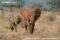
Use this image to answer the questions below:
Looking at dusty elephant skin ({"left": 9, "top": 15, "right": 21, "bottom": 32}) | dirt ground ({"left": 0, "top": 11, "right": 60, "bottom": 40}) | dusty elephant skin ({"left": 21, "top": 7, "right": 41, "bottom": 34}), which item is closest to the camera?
dusty elephant skin ({"left": 21, "top": 7, "right": 41, "bottom": 34})

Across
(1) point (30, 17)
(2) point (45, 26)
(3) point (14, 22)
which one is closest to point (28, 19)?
(1) point (30, 17)

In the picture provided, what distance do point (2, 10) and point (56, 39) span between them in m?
2.74

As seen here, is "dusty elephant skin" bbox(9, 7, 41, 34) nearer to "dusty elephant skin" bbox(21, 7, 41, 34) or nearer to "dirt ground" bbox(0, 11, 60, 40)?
"dusty elephant skin" bbox(21, 7, 41, 34)

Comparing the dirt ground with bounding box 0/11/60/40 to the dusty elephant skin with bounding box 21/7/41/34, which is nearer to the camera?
the dusty elephant skin with bounding box 21/7/41/34

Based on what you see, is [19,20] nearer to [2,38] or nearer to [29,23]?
[29,23]

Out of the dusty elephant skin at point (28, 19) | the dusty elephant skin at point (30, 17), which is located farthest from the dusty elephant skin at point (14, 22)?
the dusty elephant skin at point (30, 17)

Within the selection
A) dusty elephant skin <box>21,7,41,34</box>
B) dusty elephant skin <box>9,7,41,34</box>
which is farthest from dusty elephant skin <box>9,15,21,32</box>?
dusty elephant skin <box>21,7,41,34</box>

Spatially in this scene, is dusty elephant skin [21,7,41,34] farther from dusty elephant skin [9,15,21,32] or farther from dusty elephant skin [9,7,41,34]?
dusty elephant skin [9,15,21,32]

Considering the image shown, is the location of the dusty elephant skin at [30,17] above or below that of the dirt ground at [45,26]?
above

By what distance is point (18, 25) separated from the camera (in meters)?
4.37

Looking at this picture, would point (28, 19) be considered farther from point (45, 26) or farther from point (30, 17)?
point (45, 26)

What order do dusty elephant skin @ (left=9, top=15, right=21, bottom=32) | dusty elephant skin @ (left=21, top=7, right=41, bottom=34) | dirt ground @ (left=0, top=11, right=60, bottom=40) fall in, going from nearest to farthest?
dusty elephant skin @ (left=21, top=7, right=41, bottom=34) → dirt ground @ (left=0, top=11, right=60, bottom=40) → dusty elephant skin @ (left=9, top=15, right=21, bottom=32)

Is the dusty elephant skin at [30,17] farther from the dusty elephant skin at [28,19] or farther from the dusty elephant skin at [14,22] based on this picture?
the dusty elephant skin at [14,22]

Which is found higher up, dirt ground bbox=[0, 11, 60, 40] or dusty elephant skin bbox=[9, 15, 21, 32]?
dusty elephant skin bbox=[9, 15, 21, 32]
